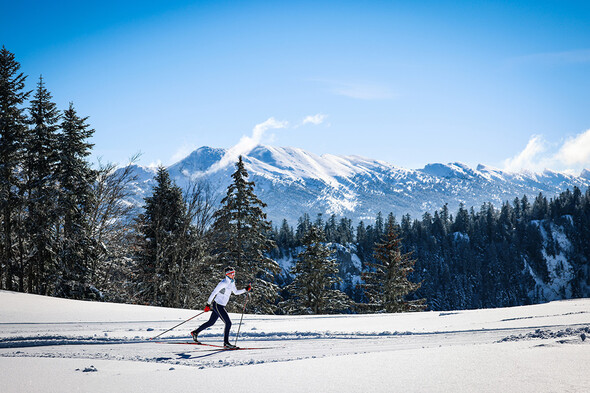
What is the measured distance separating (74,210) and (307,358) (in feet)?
76.3

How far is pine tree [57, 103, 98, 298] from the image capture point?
24188 millimetres

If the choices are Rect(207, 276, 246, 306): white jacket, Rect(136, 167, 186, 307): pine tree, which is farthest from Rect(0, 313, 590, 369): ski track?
Rect(136, 167, 186, 307): pine tree

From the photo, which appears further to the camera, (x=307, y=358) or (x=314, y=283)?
(x=314, y=283)

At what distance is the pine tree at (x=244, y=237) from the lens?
Result: 28.2 metres

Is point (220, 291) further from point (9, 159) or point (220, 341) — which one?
point (9, 159)

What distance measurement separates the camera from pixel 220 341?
33.9ft

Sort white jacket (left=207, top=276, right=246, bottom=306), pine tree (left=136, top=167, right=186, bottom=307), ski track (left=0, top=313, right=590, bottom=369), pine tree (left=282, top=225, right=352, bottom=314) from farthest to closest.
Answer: pine tree (left=282, top=225, right=352, bottom=314)
pine tree (left=136, top=167, right=186, bottom=307)
white jacket (left=207, top=276, right=246, bottom=306)
ski track (left=0, top=313, right=590, bottom=369)

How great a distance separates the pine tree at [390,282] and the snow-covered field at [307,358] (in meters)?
21.1

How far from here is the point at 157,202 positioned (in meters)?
30.0

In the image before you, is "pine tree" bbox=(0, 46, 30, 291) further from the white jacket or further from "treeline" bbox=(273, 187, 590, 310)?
"treeline" bbox=(273, 187, 590, 310)

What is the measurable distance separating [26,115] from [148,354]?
24.3 meters

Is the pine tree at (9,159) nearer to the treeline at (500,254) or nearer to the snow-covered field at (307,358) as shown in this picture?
the snow-covered field at (307,358)

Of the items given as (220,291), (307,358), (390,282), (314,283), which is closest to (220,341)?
(220,291)

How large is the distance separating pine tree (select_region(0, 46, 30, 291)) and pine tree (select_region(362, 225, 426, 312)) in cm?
2610
